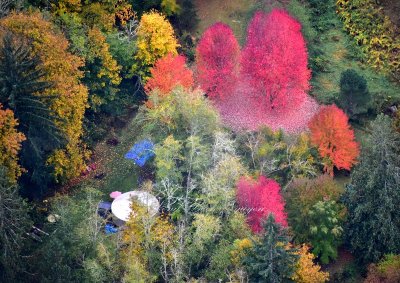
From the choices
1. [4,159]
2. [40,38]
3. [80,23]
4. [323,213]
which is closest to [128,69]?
[80,23]

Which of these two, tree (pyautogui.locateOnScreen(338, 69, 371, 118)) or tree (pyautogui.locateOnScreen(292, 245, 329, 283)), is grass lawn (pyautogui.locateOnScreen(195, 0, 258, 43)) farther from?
tree (pyautogui.locateOnScreen(292, 245, 329, 283))

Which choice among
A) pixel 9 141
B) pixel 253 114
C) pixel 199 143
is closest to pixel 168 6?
pixel 253 114

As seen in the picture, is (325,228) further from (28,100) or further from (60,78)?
(28,100)

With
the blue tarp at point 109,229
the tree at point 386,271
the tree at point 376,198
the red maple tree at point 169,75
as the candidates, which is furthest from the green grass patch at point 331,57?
the blue tarp at point 109,229

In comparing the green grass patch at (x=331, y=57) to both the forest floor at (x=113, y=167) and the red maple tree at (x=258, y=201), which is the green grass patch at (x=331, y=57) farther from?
the forest floor at (x=113, y=167)

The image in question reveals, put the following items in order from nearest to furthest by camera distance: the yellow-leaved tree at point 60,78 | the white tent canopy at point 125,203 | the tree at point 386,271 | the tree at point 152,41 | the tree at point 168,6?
the tree at point 386,271 < the white tent canopy at point 125,203 < the yellow-leaved tree at point 60,78 < the tree at point 152,41 < the tree at point 168,6

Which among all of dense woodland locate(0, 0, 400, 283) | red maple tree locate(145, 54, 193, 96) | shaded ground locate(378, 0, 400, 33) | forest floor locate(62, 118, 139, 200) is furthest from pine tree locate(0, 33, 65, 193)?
shaded ground locate(378, 0, 400, 33)
